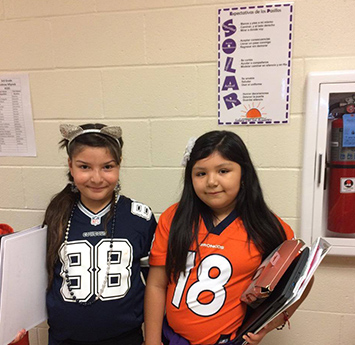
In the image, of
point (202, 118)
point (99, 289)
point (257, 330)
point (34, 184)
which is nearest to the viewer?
point (257, 330)

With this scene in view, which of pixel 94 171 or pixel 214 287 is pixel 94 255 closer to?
pixel 94 171

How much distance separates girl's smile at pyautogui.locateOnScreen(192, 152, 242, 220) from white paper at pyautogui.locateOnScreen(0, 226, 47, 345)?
0.60 metres

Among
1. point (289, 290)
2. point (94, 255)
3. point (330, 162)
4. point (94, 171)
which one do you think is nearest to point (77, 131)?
point (94, 171)

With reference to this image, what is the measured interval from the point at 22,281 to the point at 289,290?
857mm

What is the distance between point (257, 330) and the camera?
2.77ft

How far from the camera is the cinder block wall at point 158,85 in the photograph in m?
1.16

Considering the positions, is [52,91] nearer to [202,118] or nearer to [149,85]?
[149,85]

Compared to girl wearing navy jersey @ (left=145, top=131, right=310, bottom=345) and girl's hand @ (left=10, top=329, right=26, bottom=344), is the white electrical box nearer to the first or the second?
girl wearing navy jersey @ (left=145, top=131, right=310, bottom=345)

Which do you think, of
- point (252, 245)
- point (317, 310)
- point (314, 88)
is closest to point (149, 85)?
point (314, 88)

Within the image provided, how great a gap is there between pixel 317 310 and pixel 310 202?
0.55 m

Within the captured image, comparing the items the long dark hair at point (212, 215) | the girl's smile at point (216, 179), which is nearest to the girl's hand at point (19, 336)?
the long dark hair at point (212, 215)

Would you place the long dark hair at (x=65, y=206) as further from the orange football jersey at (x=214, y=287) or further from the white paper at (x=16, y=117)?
the white paper at (x=16, y=117)

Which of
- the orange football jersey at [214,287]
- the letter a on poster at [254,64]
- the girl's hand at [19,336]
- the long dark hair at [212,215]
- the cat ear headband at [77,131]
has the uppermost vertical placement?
the letter a on poster at [254,64]

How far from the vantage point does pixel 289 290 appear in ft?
2.53
